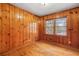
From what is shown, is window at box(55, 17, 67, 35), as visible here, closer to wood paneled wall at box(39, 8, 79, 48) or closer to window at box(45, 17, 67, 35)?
window at box(45, 17, 67, 35)

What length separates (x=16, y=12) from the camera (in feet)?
10.6

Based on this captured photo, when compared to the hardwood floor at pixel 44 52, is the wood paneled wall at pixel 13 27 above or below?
above

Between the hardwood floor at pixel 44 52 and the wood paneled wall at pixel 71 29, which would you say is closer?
the hardwood floor at pixel 44 52

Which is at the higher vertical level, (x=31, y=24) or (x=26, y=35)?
(x=31, y=24)

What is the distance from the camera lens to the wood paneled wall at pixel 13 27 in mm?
2634

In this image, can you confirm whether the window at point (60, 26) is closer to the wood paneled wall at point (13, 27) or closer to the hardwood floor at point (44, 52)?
the hardwood floor at point (44, 52)

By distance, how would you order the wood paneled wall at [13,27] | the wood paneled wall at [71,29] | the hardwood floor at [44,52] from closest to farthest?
the hardwood floor at [44,52] < the wood paneled wall at [13,27] < the wood paneled wall at [71,29]

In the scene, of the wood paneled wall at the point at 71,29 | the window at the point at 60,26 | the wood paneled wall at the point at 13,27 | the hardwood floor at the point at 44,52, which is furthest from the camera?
the window at the point at 60,26

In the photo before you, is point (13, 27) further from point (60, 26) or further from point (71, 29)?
point (71, 29)

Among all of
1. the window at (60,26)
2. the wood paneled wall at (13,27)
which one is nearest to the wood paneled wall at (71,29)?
the window at (60,26)

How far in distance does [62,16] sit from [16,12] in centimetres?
185

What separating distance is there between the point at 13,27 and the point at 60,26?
6.46 feet

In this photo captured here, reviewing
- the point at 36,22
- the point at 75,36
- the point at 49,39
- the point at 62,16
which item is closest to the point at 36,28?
the point at 36,22

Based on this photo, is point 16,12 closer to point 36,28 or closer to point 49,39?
point 36,28
